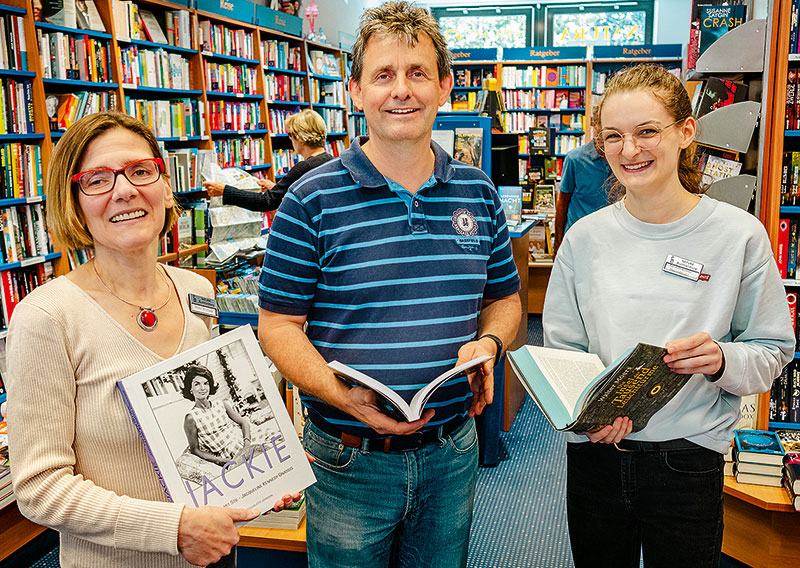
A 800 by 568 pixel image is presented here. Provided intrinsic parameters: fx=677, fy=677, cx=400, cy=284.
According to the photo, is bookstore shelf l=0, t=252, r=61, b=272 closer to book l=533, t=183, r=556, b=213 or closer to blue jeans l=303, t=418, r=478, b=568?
blue jeans l=303, t=418, r=478, b=568

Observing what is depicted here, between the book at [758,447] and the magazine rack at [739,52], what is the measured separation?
1.38 m

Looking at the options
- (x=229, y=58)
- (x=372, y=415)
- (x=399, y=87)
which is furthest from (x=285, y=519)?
(x=229, y=58)

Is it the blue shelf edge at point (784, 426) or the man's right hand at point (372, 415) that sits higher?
the man's right hand at point (372, 415)

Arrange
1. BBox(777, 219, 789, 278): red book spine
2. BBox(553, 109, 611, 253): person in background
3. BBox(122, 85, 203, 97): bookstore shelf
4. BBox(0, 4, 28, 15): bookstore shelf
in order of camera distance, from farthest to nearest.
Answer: BBox(122, 85, 203, 97): bookstore shelf, BBox(553, 109, 611, 253): person in background, BBox(0, 4, 28, 15): bookstore shelf, BBox(777, 219, 789, 278): red book spine

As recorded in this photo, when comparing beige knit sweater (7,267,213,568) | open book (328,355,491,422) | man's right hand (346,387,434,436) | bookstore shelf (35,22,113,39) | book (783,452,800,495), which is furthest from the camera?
bookstore shelf (35,22,113,39)

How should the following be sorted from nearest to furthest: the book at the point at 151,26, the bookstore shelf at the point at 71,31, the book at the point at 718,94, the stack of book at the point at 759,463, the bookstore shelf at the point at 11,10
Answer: the stack of book at the point at 759,463 → the book at the point at 718,94 → the bookstore shelf at the point at 11,10 → the bookstore shelf at the point at 71,31 → the book at the point at 151,26

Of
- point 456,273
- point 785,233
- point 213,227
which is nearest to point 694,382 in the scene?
point 456,273

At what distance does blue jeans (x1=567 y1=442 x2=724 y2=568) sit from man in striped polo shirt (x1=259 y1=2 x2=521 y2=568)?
298 mm

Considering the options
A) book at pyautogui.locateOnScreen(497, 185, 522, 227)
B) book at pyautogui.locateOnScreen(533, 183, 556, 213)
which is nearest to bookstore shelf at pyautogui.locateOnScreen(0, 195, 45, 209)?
book at pyautogui.locateOnScreen(497, 185, 522, 227)

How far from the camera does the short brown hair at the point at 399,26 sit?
1459mm

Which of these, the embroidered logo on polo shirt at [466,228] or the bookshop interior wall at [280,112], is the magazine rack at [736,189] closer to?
the bookshop interior wall at [280,112]

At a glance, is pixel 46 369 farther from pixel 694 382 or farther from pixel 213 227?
pixel 213 227

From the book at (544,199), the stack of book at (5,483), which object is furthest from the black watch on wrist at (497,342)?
the book at (544,199)

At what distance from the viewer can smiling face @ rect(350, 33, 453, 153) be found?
4.78 feet
